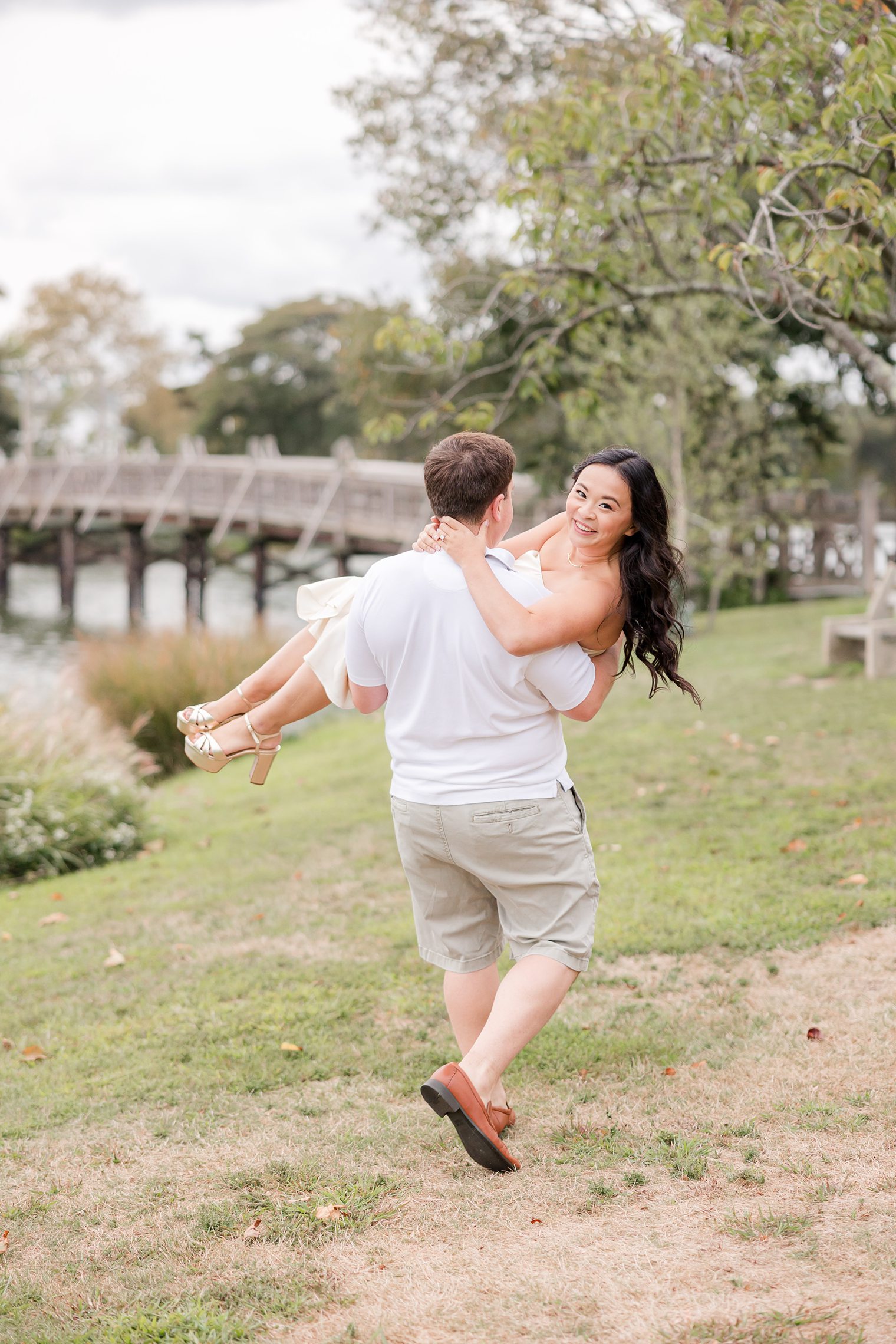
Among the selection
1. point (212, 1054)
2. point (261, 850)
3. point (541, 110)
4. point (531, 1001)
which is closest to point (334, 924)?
point (212, 1054)

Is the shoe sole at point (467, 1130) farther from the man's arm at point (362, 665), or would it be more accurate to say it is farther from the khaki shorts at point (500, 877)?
the man's arm at point (362, 665)

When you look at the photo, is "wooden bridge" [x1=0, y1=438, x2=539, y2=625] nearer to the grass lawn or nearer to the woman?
the grass lawn

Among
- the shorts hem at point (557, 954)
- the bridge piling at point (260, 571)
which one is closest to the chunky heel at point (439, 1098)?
the shorts hem at point (557, 954)

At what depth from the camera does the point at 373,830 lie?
775 centimetres

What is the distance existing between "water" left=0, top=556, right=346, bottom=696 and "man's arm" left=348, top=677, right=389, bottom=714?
38.2ft

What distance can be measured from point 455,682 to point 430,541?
351 mm

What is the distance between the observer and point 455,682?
2865mm

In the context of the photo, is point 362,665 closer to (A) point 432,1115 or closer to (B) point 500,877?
(B) point 500,877

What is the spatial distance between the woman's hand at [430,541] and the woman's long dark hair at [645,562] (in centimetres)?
45

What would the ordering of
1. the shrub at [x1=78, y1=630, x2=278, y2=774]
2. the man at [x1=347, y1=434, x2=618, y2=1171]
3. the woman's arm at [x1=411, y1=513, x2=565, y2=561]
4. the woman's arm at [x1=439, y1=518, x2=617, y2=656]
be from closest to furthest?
the woman's arm at [x1=439, y1=518, x2=617, y2=656] → the man at [x1=347, y1=434, x2=618, y2=1171] → the woman's arm at [x1=411, y1=513, x2=565, y2=561] → the shrub at [x1=78, y1=630, x2=278, y2=774]

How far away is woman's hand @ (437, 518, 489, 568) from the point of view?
2.81 meters

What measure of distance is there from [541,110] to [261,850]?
474cm

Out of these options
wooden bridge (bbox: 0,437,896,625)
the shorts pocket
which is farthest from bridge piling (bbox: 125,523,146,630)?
the shorts pocket

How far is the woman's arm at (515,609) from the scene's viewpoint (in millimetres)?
2750
